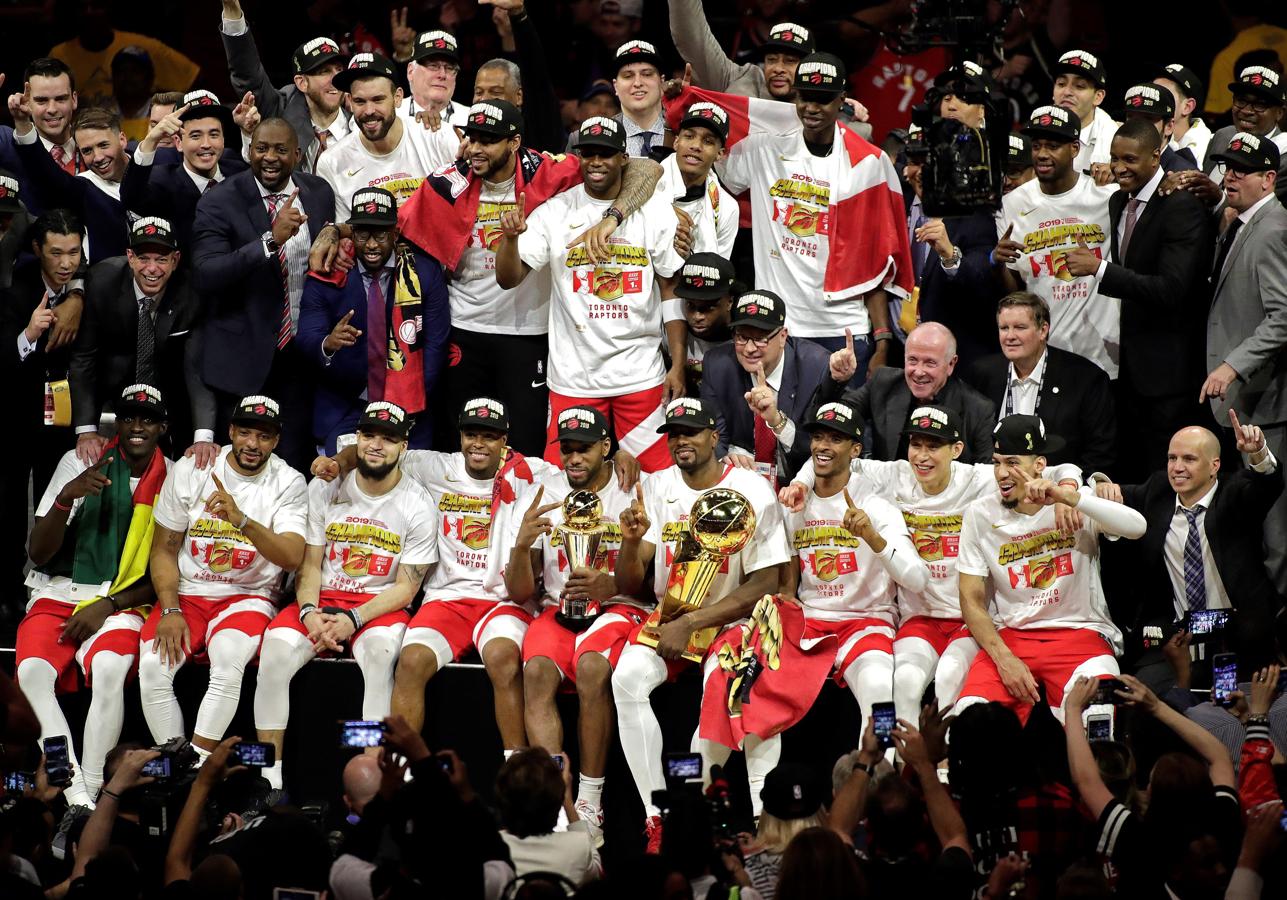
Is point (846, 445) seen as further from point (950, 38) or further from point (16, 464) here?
point (16, 464)

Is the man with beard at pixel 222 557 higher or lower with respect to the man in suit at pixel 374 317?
lower

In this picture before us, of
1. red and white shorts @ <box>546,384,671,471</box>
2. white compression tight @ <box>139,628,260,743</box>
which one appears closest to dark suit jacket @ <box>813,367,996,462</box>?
red and white shorts @ <box>546,384,671,471</box>

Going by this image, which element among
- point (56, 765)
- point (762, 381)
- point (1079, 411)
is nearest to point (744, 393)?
point (762, 381)

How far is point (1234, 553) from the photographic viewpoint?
8.46m

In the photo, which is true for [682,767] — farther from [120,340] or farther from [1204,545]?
[120,340]

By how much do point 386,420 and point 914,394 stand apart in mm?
2467

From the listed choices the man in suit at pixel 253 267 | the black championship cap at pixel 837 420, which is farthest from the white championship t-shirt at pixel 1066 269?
the man in suit at pixel 253 267

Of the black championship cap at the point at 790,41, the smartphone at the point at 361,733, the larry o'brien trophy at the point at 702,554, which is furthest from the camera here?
the black championship cap at the point at 790,41

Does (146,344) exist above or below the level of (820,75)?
below

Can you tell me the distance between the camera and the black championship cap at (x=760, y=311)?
9328 millimetres

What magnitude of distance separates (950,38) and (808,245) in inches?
59.6

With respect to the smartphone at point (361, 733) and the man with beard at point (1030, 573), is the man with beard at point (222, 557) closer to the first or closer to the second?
the smartphone at point (361, 733)

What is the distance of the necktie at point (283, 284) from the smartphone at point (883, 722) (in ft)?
13.6

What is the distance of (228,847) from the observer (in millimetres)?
Result: 6656
